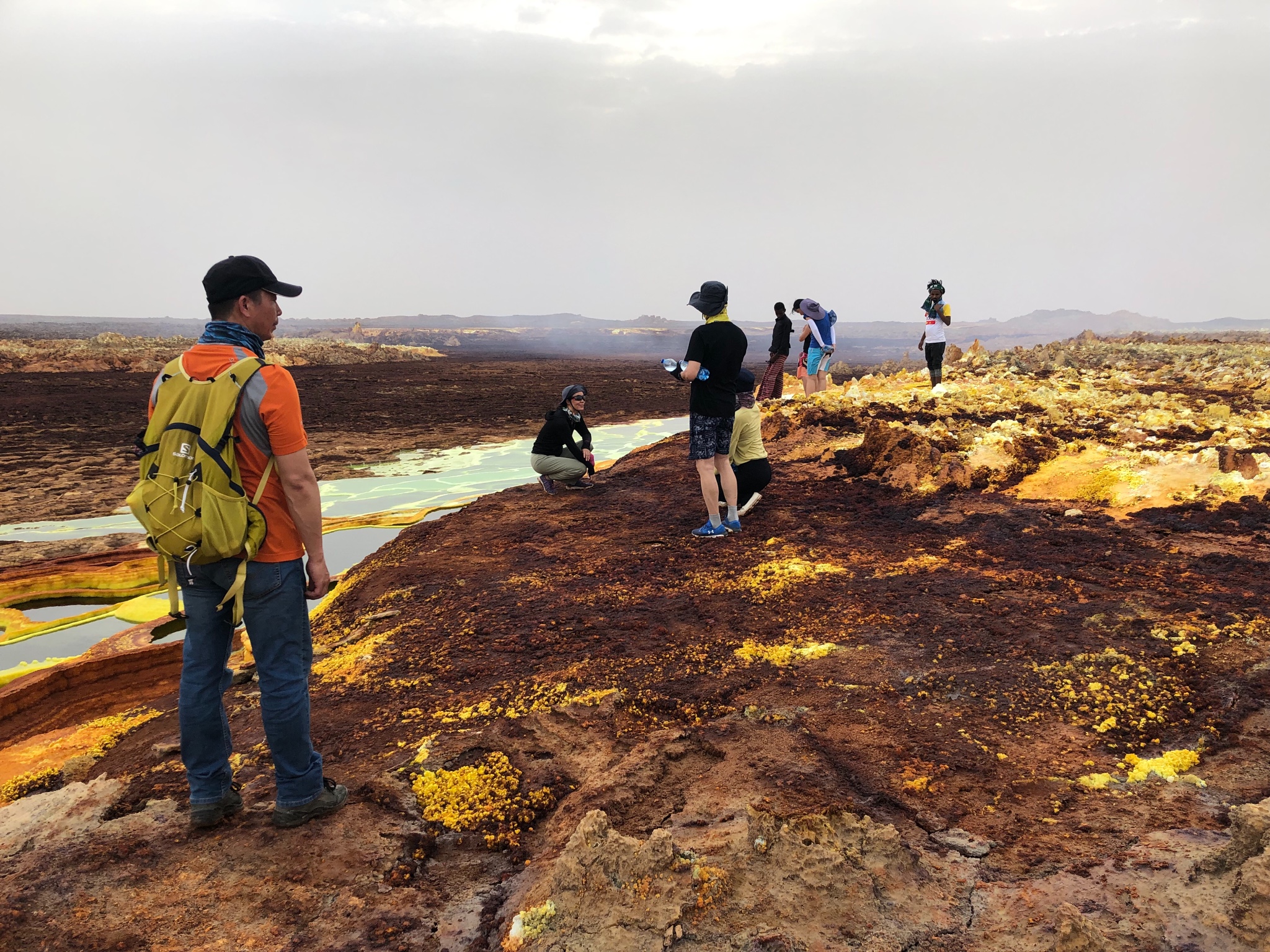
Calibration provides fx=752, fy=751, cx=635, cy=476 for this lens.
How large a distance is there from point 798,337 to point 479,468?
518 centimetres

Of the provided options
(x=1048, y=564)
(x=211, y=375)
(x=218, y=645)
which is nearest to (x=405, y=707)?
(x=218, y=645)

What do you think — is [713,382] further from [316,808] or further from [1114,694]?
[316,808]

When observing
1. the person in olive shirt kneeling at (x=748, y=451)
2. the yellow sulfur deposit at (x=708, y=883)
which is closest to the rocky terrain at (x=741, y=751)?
the yellow sulfur deposit at (x=708, y=883)

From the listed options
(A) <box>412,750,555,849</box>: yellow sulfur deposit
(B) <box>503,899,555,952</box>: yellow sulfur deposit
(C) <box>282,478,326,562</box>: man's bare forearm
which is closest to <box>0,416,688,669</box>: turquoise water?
(A) <box>412,750,555,849</box>: yellow sulfur deposit

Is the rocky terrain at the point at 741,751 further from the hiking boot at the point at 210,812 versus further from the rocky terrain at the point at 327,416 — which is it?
the rocky terrain at the point at 327,416

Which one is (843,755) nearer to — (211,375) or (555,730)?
(555,730)

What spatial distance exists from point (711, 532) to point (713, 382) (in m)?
1.24

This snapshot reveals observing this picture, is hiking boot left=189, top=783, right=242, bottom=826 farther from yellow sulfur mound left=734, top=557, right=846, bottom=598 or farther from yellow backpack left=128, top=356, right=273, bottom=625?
yellow sulfur mound left=734, top=557, right=846, bottom=598

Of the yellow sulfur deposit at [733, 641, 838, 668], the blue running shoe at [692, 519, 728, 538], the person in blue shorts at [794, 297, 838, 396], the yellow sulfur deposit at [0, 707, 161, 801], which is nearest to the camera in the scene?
the yellow sulfur deposit at [0, 707, 161, 801]

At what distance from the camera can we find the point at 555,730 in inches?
128

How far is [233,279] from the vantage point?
2.49 metres

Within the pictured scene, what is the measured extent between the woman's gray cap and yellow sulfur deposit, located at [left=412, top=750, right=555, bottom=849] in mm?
3642

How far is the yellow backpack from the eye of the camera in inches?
92.0

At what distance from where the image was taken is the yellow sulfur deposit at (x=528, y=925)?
6.48ft
